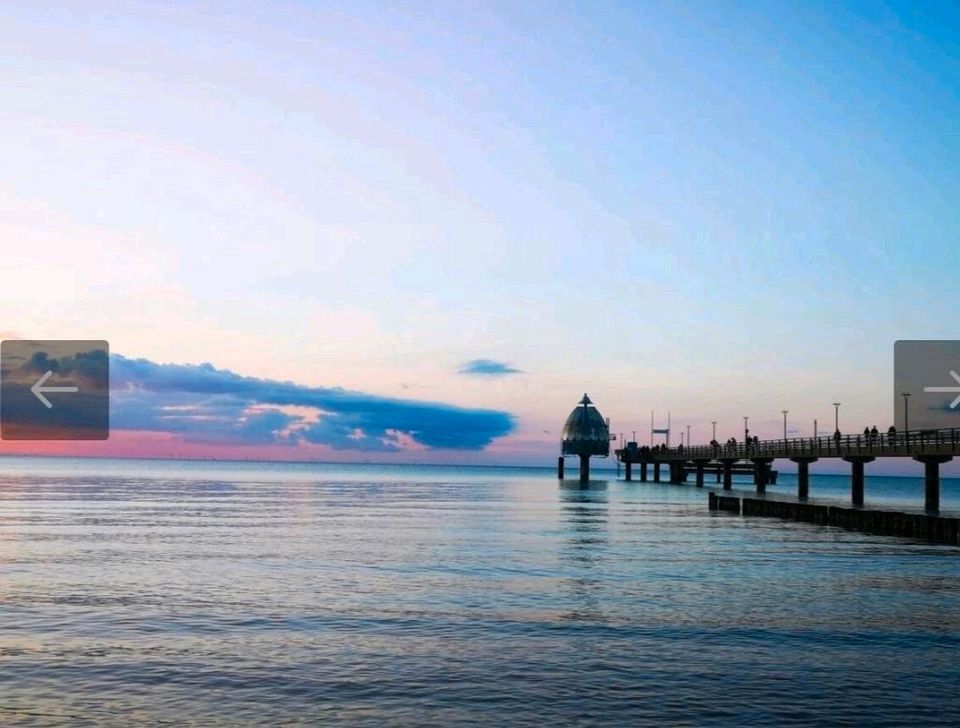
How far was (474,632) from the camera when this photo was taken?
24141mm

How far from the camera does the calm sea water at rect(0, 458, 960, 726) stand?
57.8ft

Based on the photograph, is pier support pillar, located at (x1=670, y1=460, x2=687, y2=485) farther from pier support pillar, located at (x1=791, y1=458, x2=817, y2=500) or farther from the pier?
pier support pillar, located at (x1=791, y1=458, x2=817, y2=500)

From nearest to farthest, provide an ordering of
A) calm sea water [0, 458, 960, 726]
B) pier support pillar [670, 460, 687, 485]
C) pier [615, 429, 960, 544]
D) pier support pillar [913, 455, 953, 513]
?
calm sea water [0, 458, 960, 726]
pier [615, 429, 960, 544]
pier support pillar [913, 455, 953, 513]
pier support pillar [670, 460, 687, 485]

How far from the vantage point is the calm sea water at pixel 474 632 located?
17625 mm

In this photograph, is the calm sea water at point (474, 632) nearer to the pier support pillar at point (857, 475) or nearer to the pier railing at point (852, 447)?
the pier railing at point (852, 447)

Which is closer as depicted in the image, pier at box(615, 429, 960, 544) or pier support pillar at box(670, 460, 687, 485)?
pier at box(615, 429, 960, 544)

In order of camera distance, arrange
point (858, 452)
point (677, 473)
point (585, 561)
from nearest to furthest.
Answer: point (585, 561) → point (858, 452) → point (677, 473)

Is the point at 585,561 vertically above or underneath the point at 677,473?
above

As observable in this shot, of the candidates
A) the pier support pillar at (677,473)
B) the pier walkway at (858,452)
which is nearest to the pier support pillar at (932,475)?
the pier walkway at (858,452)

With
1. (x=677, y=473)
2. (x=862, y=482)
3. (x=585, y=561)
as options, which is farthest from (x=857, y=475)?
(x=677, y=473)

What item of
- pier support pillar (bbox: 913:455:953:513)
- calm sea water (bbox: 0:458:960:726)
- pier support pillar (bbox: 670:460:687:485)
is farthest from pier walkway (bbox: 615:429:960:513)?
pier support pillar (bbox: 670:460:687:485)

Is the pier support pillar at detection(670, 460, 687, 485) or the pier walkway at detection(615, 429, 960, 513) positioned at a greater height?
the pier walkway at detection(615, 429, 960, 513)

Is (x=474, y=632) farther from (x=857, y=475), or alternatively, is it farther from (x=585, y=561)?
(x=857, y=475)

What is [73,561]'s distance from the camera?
39.5 meters
